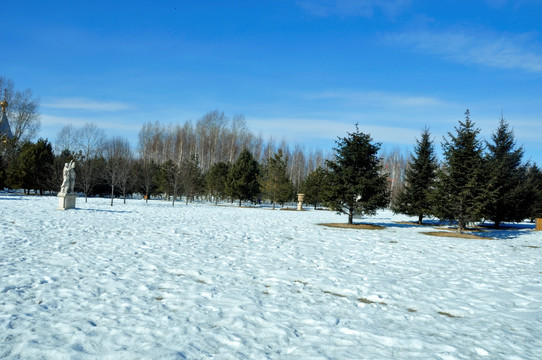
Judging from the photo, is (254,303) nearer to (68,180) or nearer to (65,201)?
(65,201)

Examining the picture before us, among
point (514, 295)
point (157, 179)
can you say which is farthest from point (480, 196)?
point (157, 179)

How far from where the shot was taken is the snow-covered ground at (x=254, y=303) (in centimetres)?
377

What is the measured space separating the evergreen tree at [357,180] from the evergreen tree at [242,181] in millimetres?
22927

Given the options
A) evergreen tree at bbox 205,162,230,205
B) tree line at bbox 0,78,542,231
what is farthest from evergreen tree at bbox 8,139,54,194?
→ evergreen tree at bbox 205,162,230,205

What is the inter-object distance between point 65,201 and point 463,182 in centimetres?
2165

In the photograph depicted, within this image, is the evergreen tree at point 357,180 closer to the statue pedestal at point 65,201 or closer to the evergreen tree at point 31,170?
the statue pedestal at point 65,201

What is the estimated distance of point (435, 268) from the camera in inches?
332

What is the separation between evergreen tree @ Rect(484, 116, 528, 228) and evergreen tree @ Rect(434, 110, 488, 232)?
68 centimetres

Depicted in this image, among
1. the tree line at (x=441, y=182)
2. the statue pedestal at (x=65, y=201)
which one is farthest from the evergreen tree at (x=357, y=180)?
the statue pedestal at (x=65, y=201)

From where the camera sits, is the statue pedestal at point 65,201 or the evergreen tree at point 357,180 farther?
the statue pedestal at point 65,201

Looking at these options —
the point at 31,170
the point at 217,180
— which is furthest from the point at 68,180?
the point at 217,180

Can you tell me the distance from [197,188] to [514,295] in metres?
44.3

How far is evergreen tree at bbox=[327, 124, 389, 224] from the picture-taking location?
60.0ft

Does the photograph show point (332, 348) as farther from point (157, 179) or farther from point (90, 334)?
point (157, 179)
